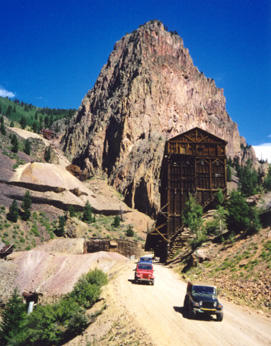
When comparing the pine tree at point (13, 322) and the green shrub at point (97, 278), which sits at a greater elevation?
the green shrub at point (97, 278)

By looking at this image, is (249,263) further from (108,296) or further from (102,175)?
(102,175)

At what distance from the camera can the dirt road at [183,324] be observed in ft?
36.6

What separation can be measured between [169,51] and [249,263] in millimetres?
130719

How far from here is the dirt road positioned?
36.6 ft

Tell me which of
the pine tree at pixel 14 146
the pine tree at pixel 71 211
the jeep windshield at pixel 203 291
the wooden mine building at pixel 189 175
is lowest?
the jeep windshield at pixel 203 291

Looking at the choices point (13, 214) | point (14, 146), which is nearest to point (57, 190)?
point (13, 214)

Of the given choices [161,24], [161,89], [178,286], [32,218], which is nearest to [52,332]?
[178,286]

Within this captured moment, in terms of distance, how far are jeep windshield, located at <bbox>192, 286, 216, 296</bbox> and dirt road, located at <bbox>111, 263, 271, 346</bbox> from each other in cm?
128

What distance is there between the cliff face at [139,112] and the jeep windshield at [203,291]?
75.3m

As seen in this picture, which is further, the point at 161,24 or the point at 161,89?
the point at 161,24

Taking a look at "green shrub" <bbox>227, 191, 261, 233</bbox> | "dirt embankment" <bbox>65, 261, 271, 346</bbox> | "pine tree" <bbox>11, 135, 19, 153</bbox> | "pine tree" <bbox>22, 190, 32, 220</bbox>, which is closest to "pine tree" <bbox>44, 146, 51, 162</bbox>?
"pine tree" <bbox>11, 135, 19, 153</bbox>

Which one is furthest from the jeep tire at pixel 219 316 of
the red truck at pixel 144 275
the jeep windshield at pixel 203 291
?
the red truck at pixel 144 275

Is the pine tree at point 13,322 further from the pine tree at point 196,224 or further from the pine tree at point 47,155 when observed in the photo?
the pine tree at point 47,155

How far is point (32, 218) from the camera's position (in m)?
60.9
